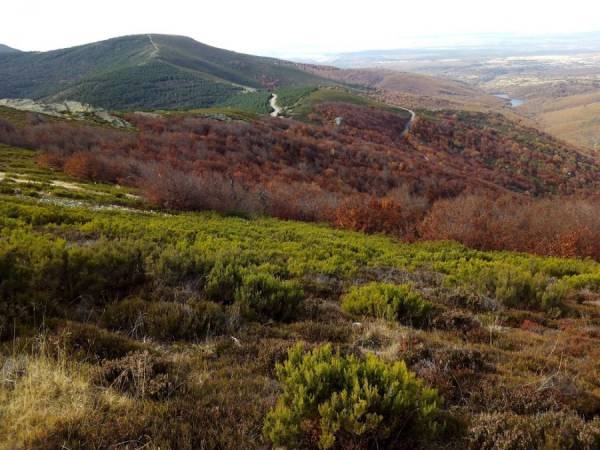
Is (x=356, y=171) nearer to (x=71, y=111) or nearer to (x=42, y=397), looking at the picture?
(x=71, y=111)

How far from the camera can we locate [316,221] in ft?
81.3

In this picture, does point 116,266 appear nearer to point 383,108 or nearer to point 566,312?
point 566,312

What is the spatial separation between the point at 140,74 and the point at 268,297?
103 meters

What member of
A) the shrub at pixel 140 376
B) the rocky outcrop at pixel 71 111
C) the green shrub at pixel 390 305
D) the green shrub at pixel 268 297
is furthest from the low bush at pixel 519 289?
the rocky outcrop at pixel 71 111

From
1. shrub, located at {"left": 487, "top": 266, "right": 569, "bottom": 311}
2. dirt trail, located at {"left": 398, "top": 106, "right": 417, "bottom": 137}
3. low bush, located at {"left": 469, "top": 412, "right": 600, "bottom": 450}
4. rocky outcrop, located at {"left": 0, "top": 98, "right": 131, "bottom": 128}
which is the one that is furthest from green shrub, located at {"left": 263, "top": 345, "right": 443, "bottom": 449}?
dirt trail, located at {"left": 398, "top": 106, "right": 417, "bottom": 137}

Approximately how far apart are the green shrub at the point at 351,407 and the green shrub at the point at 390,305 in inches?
128

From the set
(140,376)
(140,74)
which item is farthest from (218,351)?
(140,74)

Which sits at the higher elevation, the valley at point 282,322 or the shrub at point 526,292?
the valley at point 282,322

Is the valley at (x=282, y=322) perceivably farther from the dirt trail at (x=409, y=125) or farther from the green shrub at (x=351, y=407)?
the dirt trail at (x=409, y=125)

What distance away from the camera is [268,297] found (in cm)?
691

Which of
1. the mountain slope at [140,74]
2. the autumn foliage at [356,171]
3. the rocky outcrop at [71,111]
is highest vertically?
the mountain slope at [140,74]

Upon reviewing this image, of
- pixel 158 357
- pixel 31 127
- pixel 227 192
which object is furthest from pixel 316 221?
pixel 31 127

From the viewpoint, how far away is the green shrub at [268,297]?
6621 mm

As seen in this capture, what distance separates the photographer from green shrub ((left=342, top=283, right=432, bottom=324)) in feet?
23.4
